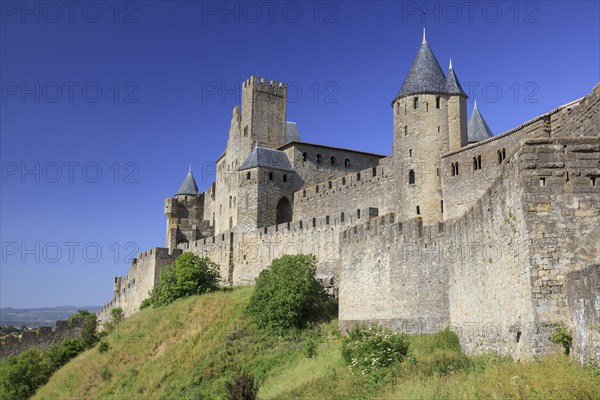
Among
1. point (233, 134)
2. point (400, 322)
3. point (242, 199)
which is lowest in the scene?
point (400, 322)

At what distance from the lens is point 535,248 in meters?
11.4

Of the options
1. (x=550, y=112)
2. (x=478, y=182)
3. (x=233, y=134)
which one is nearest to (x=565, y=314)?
(x=550, y=112)

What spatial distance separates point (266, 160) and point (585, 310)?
3891cm

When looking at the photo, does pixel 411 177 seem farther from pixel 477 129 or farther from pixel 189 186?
pixel 189 186

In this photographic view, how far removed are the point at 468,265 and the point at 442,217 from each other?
17.3 metres

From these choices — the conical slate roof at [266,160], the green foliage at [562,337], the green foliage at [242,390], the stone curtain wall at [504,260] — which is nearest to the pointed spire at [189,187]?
the conical slate roof at [266,160]

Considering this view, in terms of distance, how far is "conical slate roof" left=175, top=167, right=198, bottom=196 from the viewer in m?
63.8

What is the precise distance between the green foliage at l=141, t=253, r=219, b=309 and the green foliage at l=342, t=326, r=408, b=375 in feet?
74.0

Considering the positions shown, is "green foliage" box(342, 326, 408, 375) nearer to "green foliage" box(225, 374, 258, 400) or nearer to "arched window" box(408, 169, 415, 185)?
"green foliage" box(225, 374, 258, 400)

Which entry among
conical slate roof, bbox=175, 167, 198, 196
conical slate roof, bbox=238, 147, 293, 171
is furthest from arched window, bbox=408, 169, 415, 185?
conical slate roof, bbox=175, 167, 198, 196

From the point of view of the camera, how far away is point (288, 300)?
29141 millimetres

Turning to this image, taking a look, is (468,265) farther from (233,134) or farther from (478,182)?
(233,134)

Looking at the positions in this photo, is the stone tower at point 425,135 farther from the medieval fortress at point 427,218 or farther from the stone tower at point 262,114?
the stone tower at point 262,114

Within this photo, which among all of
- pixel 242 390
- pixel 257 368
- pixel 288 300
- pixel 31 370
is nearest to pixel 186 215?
pixel 31 370
